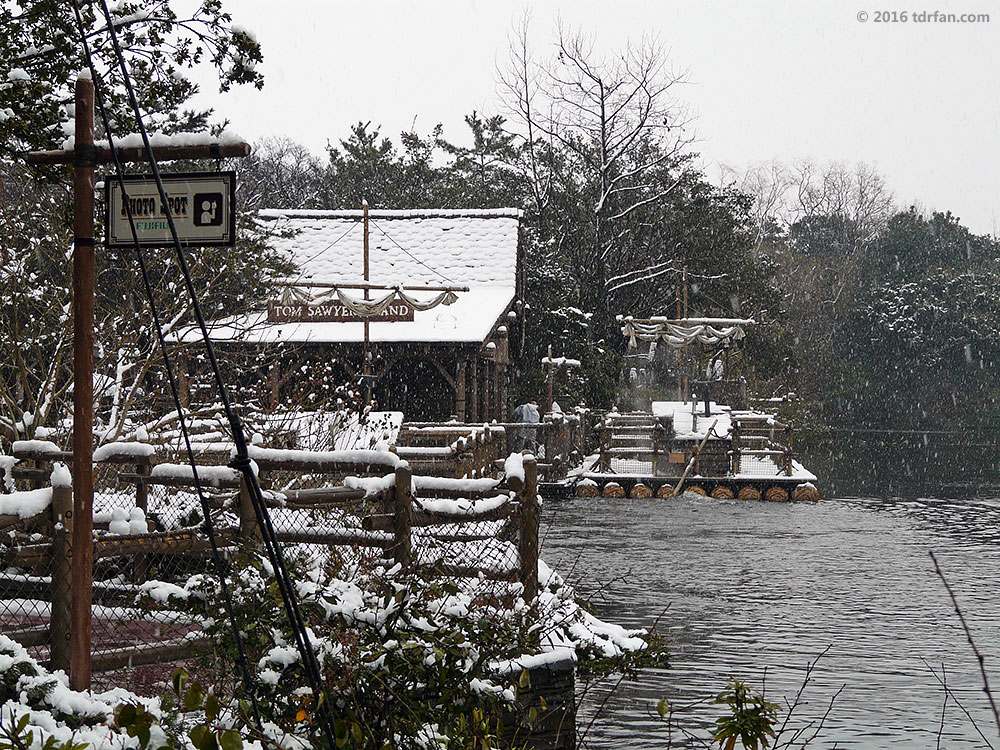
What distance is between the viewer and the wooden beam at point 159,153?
4.56 metres

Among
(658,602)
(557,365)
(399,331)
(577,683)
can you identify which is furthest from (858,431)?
(577,683)

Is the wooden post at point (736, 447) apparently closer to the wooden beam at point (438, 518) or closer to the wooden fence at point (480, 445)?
the wooden fence at point (480, 445)

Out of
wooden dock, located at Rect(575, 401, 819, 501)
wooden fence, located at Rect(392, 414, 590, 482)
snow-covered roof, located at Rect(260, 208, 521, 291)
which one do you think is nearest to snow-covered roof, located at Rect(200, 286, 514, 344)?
snow-covered roof, located at Rect(260, 208, 521, 291)

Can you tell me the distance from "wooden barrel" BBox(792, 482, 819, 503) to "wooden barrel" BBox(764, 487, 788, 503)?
7.4 inches

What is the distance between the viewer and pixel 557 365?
30984 mm

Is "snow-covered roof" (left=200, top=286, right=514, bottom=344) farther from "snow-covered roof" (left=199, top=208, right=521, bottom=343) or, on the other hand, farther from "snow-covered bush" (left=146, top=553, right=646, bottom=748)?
"snow-covered bush" (left=146, top=553, right=646, bottom=748)

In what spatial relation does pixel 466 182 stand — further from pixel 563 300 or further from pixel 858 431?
pixel 858 431

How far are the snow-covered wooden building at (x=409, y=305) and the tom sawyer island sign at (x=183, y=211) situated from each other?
14426 millimetres

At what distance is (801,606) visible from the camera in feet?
43.4

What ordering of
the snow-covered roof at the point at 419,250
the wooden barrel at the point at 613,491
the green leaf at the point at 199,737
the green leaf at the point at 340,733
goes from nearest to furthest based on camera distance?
the green leaf at the point at 199,737 → the green leaf at the point at 340,733 → the wooden barrel at the point at 613,491 → the snow-covered roof at the point at 419,250

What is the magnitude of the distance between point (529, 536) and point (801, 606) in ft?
22.4

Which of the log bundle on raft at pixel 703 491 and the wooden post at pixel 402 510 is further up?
the wooden post at pixel 402 510

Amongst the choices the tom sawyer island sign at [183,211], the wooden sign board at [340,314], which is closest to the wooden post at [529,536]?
the tom sawyer island sign at [183,211]

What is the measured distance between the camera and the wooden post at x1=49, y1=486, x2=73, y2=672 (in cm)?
483
